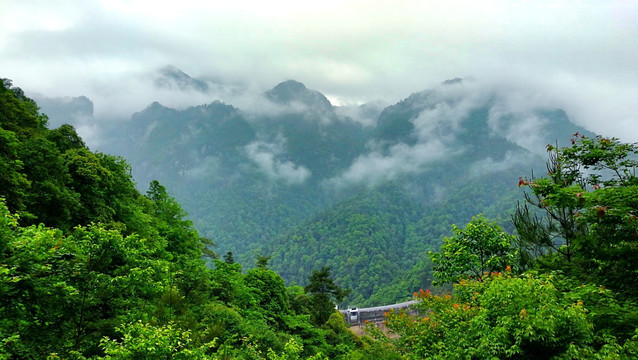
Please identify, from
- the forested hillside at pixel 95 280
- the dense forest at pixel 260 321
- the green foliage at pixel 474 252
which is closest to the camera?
the forested hillside at pixel 95 280

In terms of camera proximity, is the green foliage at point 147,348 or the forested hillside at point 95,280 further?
the forested hillside at point 95,280

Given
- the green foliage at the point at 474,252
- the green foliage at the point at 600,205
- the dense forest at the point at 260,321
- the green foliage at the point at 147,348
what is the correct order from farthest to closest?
the green foliage at the point at 474,252, the green foliage at the point at 600,205, the dense forest at the point at 260,321, the green foliage at the point at 147,348

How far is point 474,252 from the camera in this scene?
16.1 meters

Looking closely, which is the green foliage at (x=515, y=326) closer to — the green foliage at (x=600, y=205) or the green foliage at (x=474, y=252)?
the green foliage at (x=600, y=205)

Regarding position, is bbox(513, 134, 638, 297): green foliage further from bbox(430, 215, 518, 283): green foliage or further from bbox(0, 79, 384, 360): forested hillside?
bbox(0, 79, 384, 360): forested hillside

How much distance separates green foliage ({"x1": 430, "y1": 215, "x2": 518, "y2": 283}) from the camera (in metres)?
15.3

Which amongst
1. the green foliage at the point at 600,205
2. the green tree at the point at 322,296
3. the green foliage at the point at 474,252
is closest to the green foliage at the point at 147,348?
the green foliage at the point at 600,205

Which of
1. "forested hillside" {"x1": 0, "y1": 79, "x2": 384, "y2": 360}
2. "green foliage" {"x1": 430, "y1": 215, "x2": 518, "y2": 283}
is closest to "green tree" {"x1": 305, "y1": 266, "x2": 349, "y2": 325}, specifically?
"forested hillside" {"x1": 0, "y1": 79, "x2": 384, "y2": 360}

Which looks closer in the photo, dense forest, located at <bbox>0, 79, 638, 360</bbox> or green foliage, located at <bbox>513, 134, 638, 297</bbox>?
dense forest, located at <bbox>0, 79, 638, 360</bbox>

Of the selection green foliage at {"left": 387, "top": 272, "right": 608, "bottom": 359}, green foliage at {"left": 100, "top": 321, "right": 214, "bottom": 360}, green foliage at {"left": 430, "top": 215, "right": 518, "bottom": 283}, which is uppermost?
green foliage at {"left": 430, "top": 215, "right": 518, "bottom": 283}

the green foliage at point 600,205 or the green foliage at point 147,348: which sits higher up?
the green foliage at point 600,205

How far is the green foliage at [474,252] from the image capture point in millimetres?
15320

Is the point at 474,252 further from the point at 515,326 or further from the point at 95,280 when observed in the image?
the point at 95,280

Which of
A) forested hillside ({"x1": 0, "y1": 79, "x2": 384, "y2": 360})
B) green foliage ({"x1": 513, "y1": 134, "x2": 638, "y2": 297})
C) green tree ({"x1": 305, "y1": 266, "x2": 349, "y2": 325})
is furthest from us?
green tree ({"x1": 305, "y1": 266, "x2": 349, "y2": 325})
